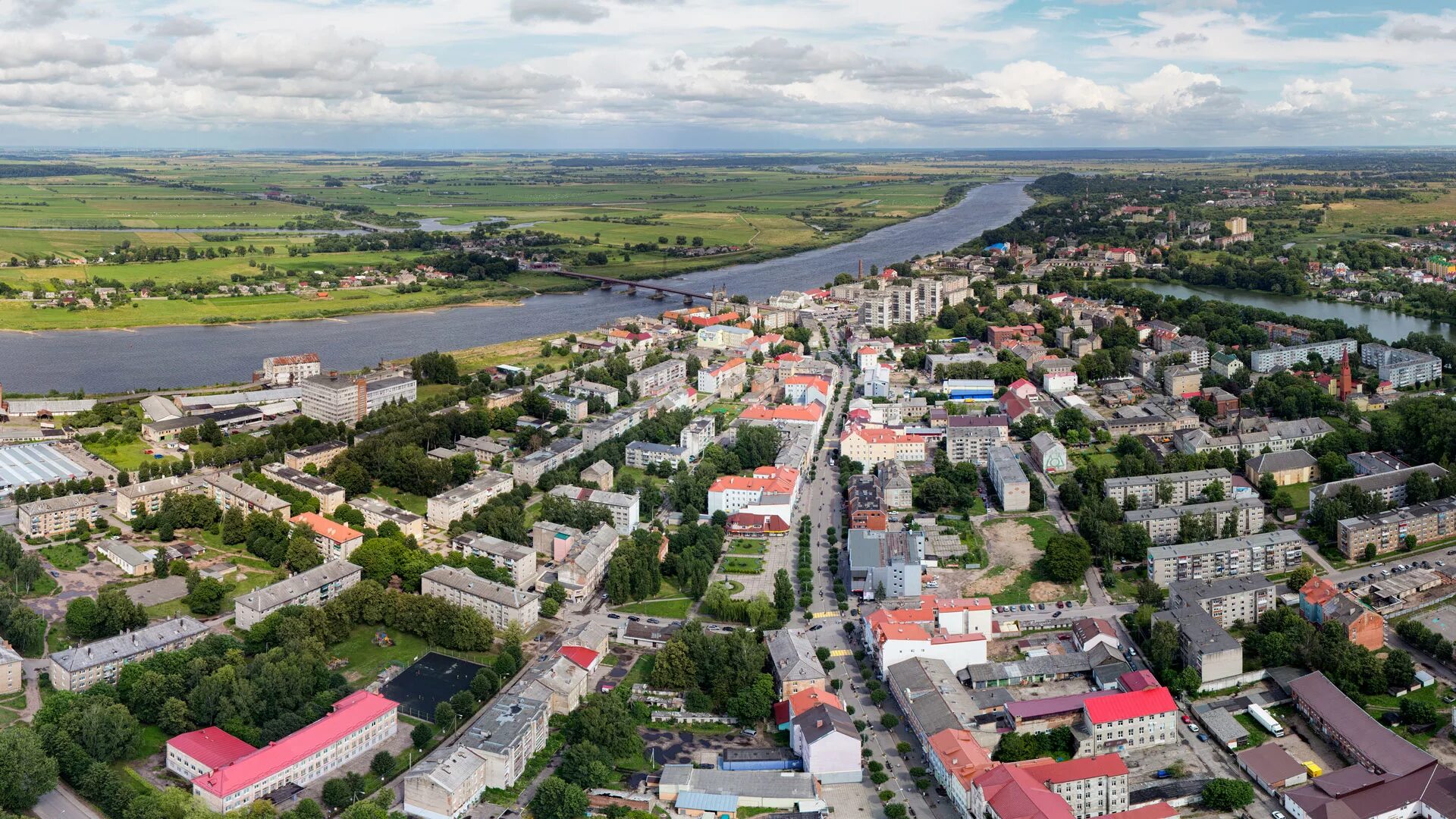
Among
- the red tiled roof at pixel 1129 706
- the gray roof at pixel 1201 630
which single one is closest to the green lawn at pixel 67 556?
the red tiled roof at pixel 1129 706

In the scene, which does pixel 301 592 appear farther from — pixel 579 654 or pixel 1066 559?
pixel 1066 559

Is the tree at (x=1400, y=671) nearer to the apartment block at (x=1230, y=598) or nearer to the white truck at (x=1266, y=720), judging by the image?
the white truck at (x=1266, y=720)

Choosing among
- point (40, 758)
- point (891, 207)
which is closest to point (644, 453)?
point (40, 758)

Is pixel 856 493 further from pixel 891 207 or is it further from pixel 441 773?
pixel 891 207

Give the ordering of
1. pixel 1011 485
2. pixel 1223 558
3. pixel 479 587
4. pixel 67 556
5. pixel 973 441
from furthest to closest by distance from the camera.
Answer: pixel 973 441
pixel 1011 485
pixel 67 556
pixel 1223 558
pixel 479 587

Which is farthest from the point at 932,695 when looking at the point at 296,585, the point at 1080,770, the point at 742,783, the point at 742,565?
the point at 296,585

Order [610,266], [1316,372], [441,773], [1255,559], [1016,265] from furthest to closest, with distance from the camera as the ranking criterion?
[610,266] → [1016,265] → [1316,372] → [1255,559] → [441,773]
